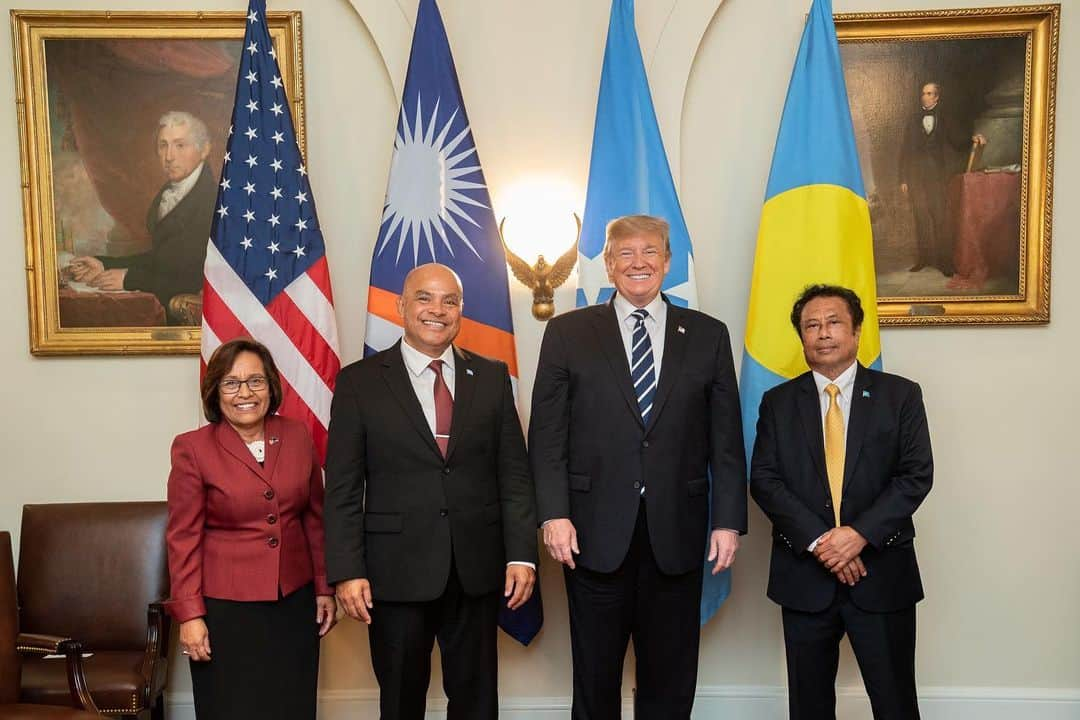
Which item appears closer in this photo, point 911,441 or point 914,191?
point 911,441

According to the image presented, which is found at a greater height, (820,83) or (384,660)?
(820,83)

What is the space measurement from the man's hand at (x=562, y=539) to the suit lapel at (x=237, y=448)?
0.84 meters

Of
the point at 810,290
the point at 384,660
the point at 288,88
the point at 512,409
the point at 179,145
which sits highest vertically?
the point at 288,88

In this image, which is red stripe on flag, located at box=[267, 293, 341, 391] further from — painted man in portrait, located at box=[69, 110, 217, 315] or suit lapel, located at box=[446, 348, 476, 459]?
suit lapel, located at box=[446, 348, 476, 459]

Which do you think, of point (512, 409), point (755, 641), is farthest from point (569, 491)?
point (755, 641)

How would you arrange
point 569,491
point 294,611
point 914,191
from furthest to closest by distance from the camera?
point 914,191
point 569,491
point 294,611

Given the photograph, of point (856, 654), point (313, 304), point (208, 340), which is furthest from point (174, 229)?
point (856, 654)

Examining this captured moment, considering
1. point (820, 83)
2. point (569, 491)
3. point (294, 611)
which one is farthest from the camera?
point (820, 83)

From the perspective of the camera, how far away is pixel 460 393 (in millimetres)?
2559

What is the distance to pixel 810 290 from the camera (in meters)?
2.73

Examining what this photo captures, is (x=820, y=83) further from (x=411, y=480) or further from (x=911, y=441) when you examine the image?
(x=411, y=480)

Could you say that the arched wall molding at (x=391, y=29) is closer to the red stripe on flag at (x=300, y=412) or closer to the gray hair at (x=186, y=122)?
the gray hair at (x=186, y=122)

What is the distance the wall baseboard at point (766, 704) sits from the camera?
11.6ft

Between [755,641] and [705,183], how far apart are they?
1914mm
